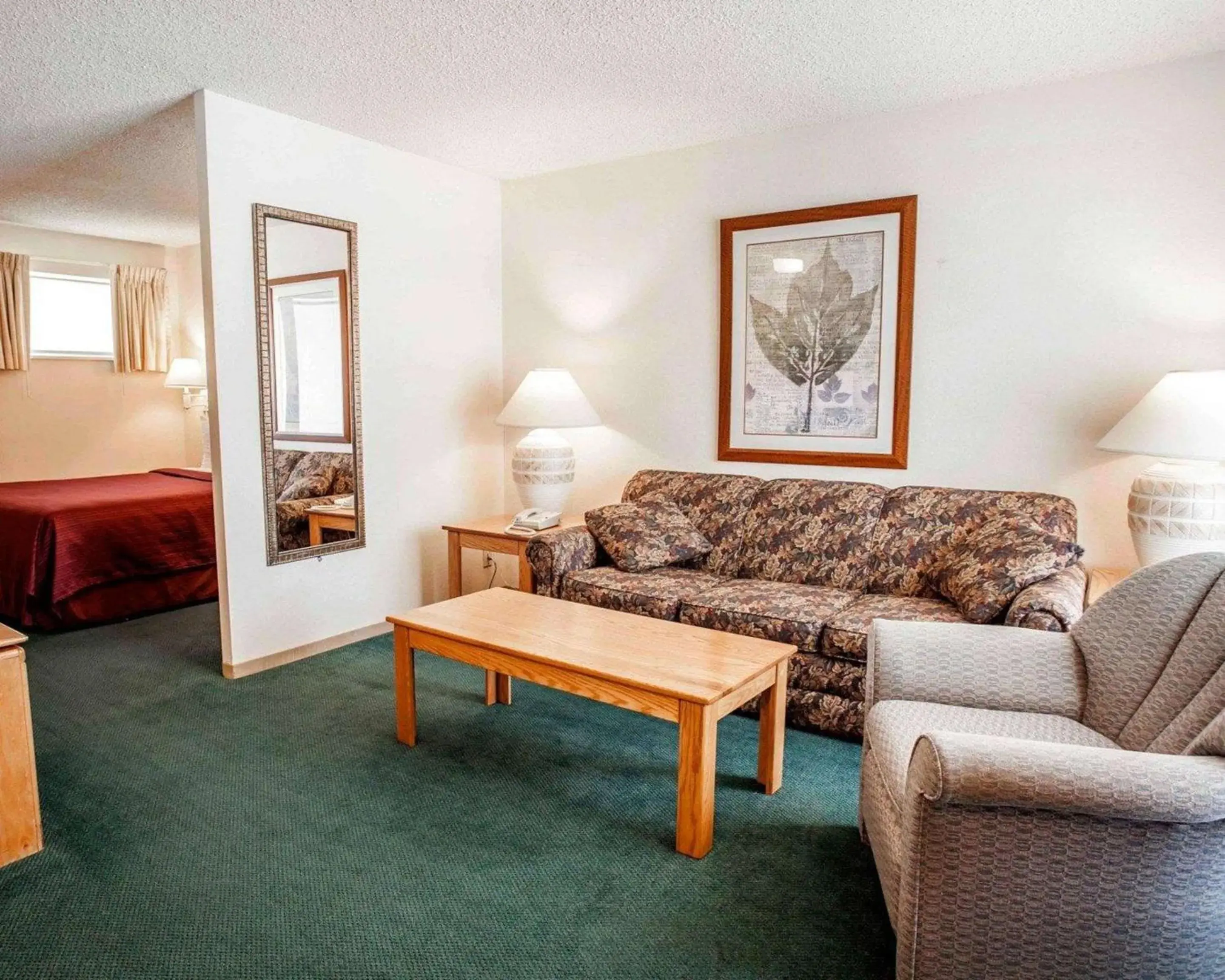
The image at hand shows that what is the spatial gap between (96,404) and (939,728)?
6480 mm

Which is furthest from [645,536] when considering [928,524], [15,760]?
[15,760]

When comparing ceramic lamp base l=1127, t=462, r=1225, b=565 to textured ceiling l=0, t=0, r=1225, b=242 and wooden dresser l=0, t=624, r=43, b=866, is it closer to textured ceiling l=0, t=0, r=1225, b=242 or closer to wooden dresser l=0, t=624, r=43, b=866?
textured ceiling l=0, t=0, r=1225, b=242

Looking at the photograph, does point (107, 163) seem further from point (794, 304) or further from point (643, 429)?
point (794, 304)

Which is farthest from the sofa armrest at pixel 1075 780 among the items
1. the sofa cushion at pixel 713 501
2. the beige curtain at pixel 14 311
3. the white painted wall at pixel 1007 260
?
the beige curtain at pixel 14 311

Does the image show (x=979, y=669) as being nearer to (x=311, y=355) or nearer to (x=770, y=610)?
(x=770, y=610)

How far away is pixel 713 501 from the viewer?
12.3 feet

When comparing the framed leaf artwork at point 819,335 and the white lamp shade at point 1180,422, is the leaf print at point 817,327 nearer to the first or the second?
the framed leaf artwork at point 819,335

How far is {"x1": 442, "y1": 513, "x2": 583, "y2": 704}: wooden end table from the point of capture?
374 cm

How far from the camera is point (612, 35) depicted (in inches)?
106

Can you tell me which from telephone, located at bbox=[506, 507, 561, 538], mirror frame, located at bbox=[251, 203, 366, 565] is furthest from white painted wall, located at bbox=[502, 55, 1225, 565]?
mirror frame, located at bbox=[251, 203, 366, 565]

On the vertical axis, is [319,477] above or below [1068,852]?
above

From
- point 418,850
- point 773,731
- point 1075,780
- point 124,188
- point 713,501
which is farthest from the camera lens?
point 124,188

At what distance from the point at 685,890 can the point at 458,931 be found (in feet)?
1.79

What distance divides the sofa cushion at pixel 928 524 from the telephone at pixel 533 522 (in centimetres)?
151
